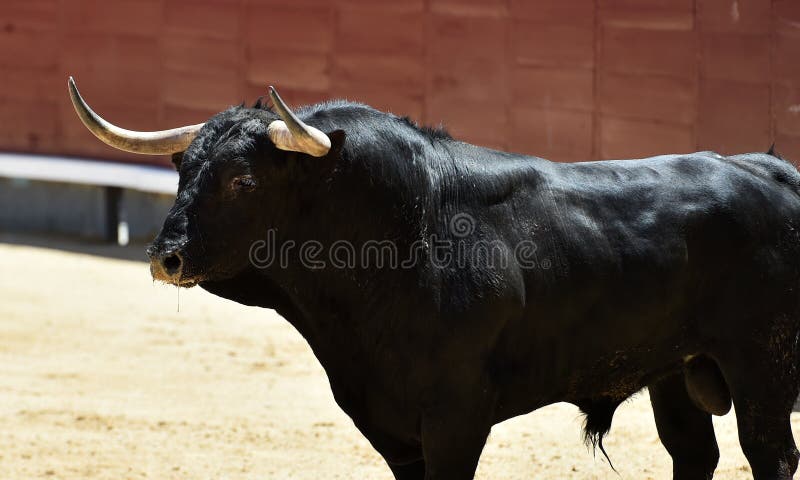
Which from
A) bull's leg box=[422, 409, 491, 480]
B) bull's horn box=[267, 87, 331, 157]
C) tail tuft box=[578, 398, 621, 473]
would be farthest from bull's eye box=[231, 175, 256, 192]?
tail tuft box=[578, 398, 621, 473]

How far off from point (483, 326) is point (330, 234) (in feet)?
1.51

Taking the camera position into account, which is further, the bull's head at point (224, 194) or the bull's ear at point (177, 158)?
the bull's ear at point (177, 158)

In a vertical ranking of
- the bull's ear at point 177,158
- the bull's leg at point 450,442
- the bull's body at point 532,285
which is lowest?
the bull's leg at point 450,442

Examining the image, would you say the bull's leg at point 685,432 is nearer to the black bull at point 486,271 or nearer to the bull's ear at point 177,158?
the black bull at point 486,271

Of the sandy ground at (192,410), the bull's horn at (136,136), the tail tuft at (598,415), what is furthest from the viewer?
the sandy ground at (192,410)

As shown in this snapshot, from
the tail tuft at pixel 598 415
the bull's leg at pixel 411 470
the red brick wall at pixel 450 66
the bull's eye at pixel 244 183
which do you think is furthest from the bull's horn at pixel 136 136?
the red brick wall at pixel 450 66

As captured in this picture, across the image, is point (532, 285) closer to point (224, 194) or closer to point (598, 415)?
point (598, 415)

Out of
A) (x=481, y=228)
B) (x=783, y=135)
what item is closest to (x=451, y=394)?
(x=481, y=228)

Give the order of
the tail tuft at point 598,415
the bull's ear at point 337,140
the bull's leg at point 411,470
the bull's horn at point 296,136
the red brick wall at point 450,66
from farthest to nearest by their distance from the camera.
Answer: the red brick wall at point 450,66
the tail tuft at point 598,415
the bull's leg at point 411,470
the bull's ear at point 337,140
the bull's horn at point 296,136

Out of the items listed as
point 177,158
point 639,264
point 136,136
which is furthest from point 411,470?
point 136,136

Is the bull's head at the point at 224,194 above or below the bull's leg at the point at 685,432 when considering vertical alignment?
above

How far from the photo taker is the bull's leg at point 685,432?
3.95 m

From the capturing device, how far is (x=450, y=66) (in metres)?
8.87

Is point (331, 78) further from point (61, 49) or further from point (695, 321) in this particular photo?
point (695, 321)
